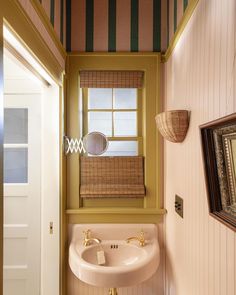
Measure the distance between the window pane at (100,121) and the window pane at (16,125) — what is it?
1.79ft

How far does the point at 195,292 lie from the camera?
4.20 feet

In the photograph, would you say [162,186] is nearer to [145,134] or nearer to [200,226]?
[145,134]

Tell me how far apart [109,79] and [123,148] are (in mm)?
569

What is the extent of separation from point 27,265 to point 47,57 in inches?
65.3

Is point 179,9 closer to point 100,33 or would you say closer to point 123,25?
point 123,25

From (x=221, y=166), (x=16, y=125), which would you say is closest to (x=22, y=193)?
(x=16, y=125)

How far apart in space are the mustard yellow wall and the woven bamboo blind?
0.19ft

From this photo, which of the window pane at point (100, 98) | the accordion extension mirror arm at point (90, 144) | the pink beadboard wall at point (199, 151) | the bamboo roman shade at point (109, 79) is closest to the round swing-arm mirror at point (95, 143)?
the accordion extension mirror arm at point (90, 144)

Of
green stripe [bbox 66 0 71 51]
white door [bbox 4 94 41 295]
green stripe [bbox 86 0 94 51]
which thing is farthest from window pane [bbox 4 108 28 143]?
green stripe [bbox 86 0 94 51]

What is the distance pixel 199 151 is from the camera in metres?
1.21

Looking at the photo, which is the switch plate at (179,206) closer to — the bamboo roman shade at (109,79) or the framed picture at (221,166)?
the framed picture at (221,166)

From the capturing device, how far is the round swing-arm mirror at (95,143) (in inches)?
75.5

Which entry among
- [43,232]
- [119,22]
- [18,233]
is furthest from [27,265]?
[119,22]

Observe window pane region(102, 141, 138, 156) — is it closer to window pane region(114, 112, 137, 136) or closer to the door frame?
window pane region(114, 112, 137, 136)
